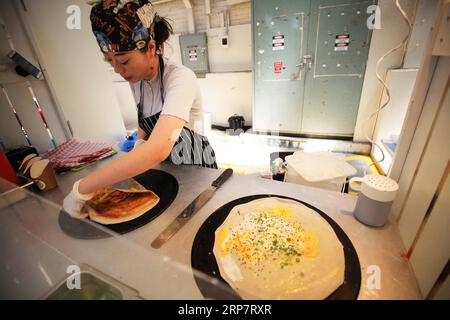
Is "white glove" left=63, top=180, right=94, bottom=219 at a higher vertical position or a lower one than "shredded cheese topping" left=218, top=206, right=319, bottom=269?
higher

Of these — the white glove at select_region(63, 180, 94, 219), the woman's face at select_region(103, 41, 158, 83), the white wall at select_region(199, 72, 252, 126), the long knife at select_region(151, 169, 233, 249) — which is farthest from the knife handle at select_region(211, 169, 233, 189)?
the white wall at select_region(199, 72, 252, 126)

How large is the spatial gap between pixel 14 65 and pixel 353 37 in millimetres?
3727

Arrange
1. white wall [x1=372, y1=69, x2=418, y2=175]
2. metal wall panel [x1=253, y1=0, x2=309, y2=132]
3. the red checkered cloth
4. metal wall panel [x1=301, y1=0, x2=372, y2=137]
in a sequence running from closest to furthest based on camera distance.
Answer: the red checkered cloth
white wall [x1=372, y1=69, x2=418, y2=175]
metal wall panel [x1=301, y1=0, x2=372, y2=137]
metal wall panel [x1=253, y1=0, x2=309, y2=132]

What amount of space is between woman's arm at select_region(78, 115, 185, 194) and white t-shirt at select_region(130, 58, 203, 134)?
62 mm

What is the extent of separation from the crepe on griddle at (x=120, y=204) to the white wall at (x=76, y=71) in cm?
115

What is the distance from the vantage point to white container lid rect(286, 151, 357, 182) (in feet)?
4.44

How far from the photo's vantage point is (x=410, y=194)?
71cm

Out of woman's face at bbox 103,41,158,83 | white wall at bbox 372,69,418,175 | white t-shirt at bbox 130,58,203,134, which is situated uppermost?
woman's face at bbox 103,41,158,83

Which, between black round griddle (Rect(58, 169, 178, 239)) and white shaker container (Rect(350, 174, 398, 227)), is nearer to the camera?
white shaker container (Rect(350, 174, 398, 227))

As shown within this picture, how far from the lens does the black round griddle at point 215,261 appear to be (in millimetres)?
567

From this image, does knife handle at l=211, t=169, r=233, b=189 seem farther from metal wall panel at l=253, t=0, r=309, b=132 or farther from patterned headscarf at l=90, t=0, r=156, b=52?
metal wall panel at l=253, t=0, r=309, b=132

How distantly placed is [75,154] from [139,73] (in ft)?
2.50

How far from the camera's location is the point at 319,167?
144cm

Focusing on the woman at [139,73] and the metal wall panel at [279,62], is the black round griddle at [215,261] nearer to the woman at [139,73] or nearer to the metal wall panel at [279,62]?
the woman at [139,73]
